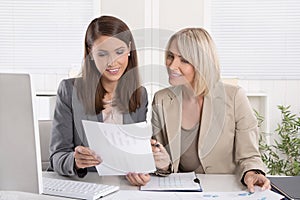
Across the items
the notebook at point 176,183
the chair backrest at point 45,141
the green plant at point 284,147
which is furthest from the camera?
the green plant at point 284,147

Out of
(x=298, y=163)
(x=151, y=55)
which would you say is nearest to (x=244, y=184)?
(x=151, y=55)

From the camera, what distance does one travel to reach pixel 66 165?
1.56 metres

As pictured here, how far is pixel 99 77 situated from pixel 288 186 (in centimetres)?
69

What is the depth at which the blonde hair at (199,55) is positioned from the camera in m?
1.60

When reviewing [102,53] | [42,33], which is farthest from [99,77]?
[42,33]

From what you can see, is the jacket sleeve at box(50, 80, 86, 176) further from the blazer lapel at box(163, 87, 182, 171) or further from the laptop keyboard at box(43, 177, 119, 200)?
the blazer lapel at box(163, 87, 182, 171)

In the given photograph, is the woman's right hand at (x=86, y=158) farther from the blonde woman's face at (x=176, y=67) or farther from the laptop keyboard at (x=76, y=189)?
the blonde woman's face at (x=176, y=67)

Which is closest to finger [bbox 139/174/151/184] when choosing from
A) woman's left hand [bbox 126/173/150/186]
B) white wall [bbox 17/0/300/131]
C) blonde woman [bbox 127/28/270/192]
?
woman's left hand [bbox 126/173/150/186]

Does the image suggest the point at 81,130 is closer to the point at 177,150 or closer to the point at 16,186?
the point at 177,150

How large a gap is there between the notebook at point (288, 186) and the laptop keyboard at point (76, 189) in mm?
492

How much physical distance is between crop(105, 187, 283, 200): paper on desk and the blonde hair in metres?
0.41

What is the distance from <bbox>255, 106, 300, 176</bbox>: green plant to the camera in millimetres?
3574

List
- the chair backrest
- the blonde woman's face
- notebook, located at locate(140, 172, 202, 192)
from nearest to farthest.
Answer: notebook, located at locate(140, 172, 202, 192) < the blonde woman's face < the chair backrest

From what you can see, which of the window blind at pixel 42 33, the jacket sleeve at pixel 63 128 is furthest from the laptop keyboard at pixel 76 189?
the window blind at pixel 42 33
